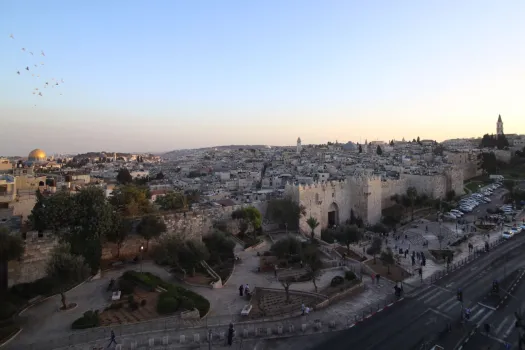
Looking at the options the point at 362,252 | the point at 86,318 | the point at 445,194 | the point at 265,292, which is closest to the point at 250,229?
the point at 362,252

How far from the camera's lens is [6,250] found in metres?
12.4

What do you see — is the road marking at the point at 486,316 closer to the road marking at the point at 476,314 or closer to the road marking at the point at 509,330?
the road marking at the point at 476,314

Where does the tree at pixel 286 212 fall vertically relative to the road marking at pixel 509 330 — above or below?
above

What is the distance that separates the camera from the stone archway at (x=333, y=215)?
27969mm

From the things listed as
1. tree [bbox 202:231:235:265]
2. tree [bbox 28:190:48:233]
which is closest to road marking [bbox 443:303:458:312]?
tree [bbox 202:231:235:265]

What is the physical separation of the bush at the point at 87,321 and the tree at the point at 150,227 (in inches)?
266

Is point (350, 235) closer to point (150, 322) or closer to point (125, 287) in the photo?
point (125, 287)

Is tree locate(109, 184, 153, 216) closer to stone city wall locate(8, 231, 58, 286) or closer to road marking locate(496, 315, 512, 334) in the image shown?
stone city wall locate(8, 231, 58, 286)

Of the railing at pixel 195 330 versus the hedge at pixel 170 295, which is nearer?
the railing at pixel 195 330

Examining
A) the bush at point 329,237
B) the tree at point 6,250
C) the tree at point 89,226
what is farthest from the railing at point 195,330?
the bush at point 329,237

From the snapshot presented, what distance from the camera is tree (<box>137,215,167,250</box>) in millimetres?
17641

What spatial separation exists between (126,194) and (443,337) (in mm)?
16507

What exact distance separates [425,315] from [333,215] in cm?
1603

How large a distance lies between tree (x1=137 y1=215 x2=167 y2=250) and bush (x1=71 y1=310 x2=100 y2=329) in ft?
22.1
